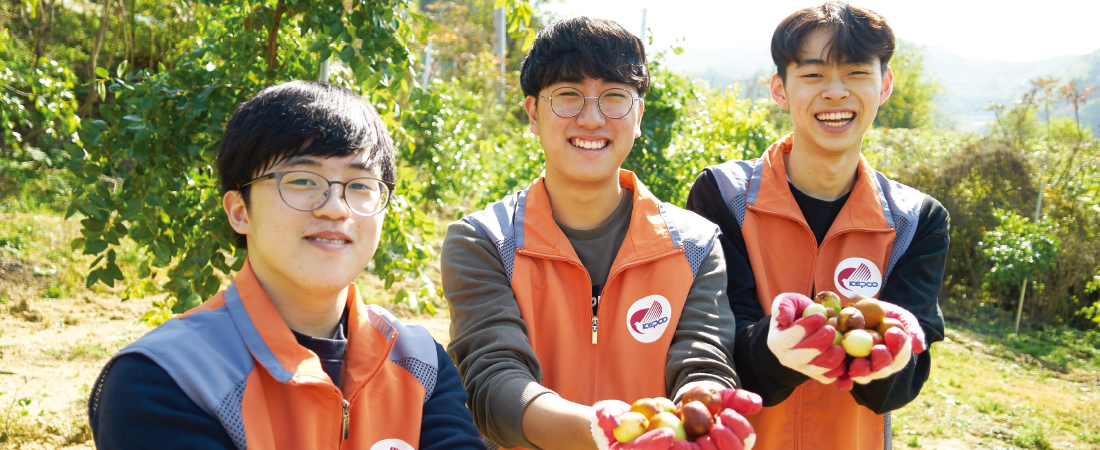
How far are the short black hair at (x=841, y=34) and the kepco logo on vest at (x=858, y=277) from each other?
61 cm

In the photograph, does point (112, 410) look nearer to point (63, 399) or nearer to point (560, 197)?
point (560, 197)

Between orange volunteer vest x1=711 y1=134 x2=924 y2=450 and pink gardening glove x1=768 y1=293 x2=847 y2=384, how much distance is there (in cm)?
44

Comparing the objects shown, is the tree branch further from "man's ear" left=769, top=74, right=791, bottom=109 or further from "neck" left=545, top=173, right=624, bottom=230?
"man's ear" left=769, top=74, right=791, bottom=109

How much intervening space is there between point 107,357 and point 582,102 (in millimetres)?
4052

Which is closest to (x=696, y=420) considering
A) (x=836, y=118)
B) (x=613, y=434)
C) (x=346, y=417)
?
(x=613, y=434)

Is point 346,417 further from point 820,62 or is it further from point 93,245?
point 820,62

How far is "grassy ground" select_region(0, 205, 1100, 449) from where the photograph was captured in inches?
148

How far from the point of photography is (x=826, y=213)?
2207 millimetres

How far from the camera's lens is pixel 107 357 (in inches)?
177

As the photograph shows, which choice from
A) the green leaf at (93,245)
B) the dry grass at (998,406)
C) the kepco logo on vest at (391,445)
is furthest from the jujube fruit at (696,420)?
the dry grass at (998,406)

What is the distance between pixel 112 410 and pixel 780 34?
206 cm

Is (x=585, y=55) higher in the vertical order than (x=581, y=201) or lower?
higher

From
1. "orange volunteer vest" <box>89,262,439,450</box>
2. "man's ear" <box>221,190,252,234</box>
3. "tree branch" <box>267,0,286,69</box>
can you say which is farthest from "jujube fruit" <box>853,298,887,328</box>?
"tree branch" <box>267,0,286,69</box>

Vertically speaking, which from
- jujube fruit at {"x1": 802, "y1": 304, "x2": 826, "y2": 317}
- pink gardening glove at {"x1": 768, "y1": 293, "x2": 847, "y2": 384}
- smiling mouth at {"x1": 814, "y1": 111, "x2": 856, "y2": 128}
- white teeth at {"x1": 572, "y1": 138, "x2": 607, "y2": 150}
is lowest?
pink gardening glove at {"x1": 768, "y1": 293, "x2": 847, "y2": 384}
